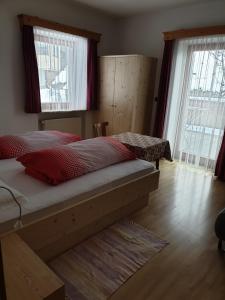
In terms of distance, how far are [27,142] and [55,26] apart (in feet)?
6.58

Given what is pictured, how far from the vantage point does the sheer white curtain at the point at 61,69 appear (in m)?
3.50

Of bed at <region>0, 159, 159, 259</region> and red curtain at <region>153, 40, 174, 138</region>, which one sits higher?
red curtain at <region>153, 40, 174, 138</region>

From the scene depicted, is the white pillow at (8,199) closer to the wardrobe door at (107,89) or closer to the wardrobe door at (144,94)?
the wardrobe door at (144,94)

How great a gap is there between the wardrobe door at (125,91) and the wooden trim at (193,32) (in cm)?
64

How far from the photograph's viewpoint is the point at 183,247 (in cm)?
194

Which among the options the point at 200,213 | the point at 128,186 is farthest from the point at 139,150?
the point at 200,213

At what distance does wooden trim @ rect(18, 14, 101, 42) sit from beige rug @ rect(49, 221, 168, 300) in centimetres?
295

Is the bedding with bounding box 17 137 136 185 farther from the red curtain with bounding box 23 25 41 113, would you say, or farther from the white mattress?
the red curtain with bounding box 23 25 41 113

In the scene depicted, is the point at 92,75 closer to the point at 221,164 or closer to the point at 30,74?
the point at 30,74

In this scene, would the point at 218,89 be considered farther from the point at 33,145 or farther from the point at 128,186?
the point at 33,145

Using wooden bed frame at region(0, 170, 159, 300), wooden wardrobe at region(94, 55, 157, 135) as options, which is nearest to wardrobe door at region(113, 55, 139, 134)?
wooden wardrobe at region(94, 55, 157, 135)

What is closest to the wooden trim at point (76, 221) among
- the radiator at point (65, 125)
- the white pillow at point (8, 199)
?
the white pillow at point (8, 199)

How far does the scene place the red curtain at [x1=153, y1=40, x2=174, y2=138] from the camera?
146 inches

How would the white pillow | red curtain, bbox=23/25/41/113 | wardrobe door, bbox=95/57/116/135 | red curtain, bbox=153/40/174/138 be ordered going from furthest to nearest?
1. wardrobe door, bbox=95/57/116/135
2. red curtain, bbox=153/40/174/138
3. red curtain, bbox=23/25/41/113
4. the white pillow
